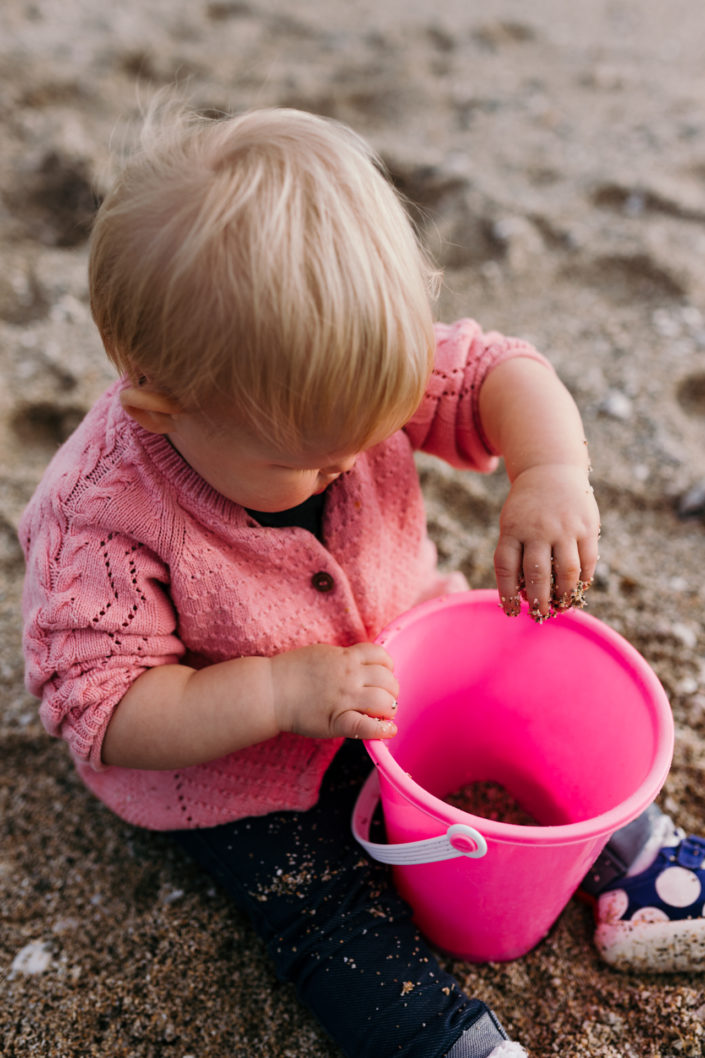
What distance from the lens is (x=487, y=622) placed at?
1.04 m

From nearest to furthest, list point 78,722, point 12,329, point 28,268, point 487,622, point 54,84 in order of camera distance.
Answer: point 78,722
point 487,622
point 12,329
point 28,268
point 54,84

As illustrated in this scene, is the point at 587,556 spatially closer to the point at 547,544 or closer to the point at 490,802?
the point at 547,544

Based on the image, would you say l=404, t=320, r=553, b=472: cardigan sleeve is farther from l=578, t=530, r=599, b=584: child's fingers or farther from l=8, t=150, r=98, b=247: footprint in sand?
l=8, t=150, r=98, b=247: footprint in sand

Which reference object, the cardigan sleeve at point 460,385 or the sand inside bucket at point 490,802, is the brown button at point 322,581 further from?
the sand inside bucket at point 490,802

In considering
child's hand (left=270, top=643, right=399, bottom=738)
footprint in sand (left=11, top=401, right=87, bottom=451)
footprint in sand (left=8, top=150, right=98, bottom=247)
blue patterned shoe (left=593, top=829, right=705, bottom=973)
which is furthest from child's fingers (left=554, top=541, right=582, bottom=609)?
footprint in sand (left=8, top=150, right=98, bottom=247)

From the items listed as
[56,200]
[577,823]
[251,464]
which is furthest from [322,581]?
[56,200]

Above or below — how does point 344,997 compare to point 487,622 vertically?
below

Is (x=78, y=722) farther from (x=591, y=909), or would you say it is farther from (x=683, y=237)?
(x=683, y=237)

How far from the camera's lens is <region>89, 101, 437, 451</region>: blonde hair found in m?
0.67

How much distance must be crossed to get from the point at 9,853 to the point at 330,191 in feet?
3.27

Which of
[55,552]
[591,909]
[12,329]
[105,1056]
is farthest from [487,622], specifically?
[12,329]

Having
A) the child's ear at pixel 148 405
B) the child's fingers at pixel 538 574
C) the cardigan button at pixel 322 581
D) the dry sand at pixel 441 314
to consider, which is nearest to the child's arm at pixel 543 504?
the child's fingers at pixel 538 574

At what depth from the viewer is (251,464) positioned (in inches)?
30.9

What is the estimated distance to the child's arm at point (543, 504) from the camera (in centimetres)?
89
